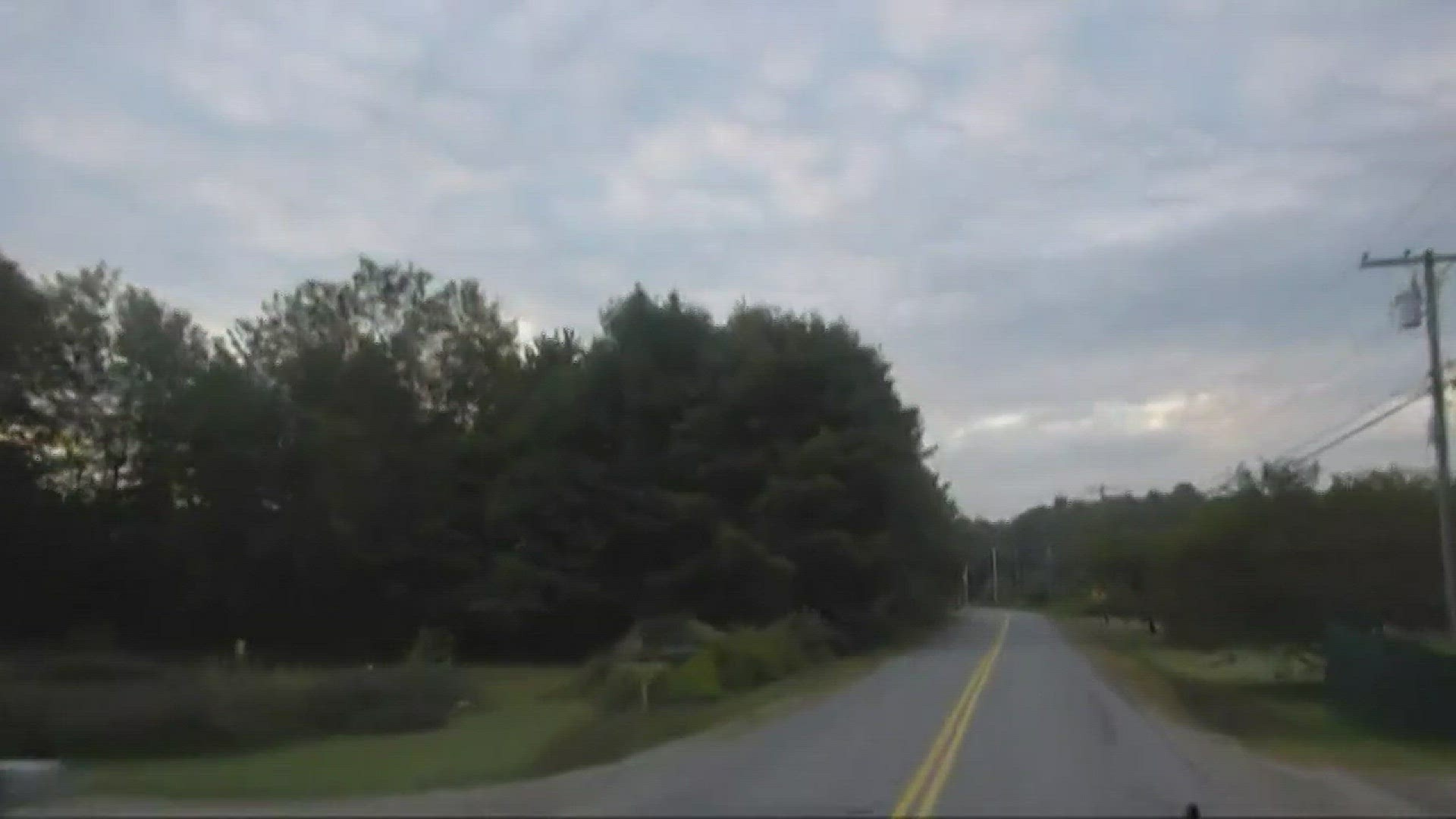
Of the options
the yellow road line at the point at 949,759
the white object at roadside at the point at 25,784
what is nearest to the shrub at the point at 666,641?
the yellow road line at the point at 949,759

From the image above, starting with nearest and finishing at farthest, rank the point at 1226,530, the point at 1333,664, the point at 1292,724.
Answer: the point at 1292,724
the point at 1333,664
the point at 1226,530

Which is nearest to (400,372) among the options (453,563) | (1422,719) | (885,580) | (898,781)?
(453,563)

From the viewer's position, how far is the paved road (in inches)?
678

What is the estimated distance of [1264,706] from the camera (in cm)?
4203

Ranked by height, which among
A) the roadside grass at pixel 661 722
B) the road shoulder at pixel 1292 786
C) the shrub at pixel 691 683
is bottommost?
the road shoulder at pixel 1292 786

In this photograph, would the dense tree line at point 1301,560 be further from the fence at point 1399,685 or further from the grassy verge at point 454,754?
the grassy verge at point 454,754

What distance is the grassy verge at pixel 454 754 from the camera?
2167cm

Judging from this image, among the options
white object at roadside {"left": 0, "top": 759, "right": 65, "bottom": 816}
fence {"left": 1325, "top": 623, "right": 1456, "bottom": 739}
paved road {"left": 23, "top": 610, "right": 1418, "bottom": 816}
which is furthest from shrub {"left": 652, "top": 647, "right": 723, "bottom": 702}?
white object at roadside {"left": 0, "top": 759, "right": 65, "bottom": 816}

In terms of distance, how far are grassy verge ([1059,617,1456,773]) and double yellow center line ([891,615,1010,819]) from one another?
4.32 m

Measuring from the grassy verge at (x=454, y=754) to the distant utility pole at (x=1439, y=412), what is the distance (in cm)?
1430

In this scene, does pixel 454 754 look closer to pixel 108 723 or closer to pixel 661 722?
pixel 661 722

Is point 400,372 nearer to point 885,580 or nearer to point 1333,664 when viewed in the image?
point 885,580

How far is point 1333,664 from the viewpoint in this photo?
41.7 metres

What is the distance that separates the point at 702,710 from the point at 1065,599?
129 m
